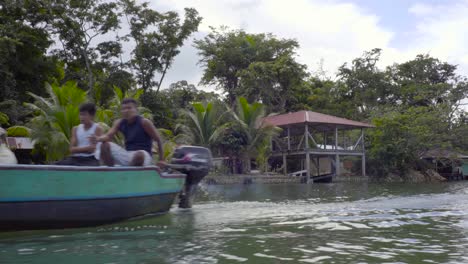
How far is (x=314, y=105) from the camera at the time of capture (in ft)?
111

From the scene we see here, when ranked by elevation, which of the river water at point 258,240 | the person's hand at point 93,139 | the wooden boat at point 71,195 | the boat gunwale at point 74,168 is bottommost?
the river water at point 258,240

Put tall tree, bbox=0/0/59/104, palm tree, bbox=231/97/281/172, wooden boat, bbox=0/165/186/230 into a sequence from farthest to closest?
palm tree, bbox=231/97/281/172 < tall tree, bbox=0/0/59/104 < wooden boat, bbox=0/165/186/230

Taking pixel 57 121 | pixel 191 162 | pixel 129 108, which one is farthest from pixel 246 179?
pixel 129 108

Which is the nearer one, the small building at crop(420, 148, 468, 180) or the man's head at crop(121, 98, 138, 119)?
the man's head at crop(121, 98, 138, 119)

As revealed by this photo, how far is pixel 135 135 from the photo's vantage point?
6414mm

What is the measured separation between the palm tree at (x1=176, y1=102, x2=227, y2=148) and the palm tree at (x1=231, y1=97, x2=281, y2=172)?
1592 millimetres

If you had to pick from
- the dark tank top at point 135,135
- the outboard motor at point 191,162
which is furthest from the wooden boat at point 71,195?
the outboard motor at point 191,162

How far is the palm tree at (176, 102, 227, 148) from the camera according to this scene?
22.0 metres

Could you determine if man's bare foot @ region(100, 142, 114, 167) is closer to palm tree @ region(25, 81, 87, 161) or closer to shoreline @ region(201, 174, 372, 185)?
palm tree @ region(25, 81, 87, 161)

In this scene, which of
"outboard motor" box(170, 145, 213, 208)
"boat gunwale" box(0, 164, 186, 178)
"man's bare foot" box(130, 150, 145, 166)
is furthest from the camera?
"outboard motor" box(170, 145, 213, 208)

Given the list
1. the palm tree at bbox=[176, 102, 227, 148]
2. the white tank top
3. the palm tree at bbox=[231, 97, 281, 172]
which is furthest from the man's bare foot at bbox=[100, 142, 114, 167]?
the palm tree at bbox=[231, 97, 281, 172]

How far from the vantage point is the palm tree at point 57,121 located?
15.0 metres

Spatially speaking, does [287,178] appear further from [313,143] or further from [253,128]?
[313,143]

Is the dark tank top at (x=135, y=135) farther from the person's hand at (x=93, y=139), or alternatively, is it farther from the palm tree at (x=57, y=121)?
the palm tree at (x=57, y=121)
